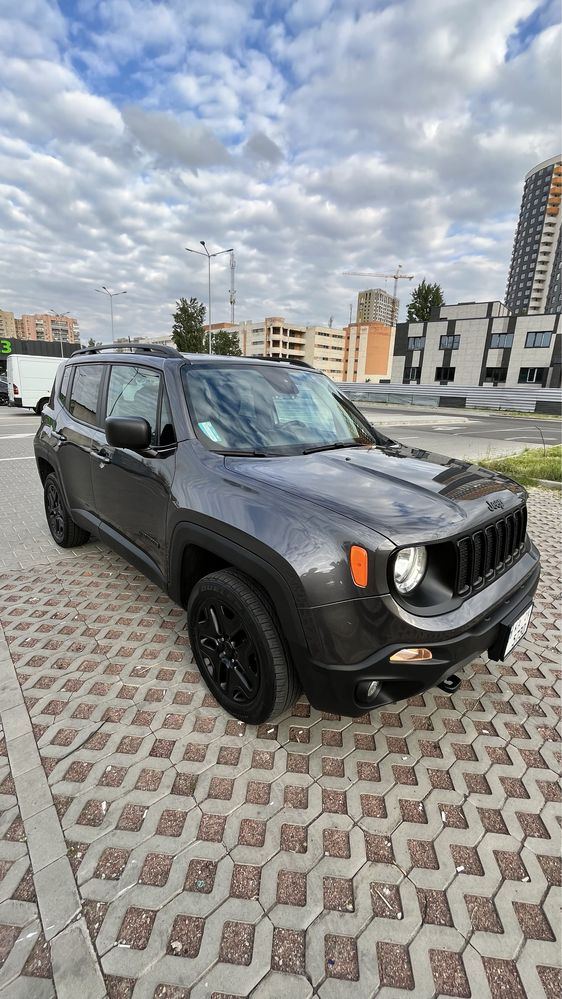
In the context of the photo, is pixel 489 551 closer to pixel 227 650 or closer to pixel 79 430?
pixel 227 650

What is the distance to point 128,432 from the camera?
250 centimetres

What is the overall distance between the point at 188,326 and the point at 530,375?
130 feet

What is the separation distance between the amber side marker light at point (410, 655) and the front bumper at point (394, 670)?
0.05 feet

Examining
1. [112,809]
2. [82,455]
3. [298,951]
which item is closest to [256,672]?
[112,809]

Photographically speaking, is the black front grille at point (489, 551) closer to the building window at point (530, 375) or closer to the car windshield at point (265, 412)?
the car windshield at point (265, 412)

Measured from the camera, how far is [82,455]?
379 cm

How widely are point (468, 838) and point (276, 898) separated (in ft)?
2.67

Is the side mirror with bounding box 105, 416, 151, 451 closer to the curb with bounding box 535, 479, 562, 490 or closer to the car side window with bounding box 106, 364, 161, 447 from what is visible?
the car side window with bounding box 106, 364, 161, 447

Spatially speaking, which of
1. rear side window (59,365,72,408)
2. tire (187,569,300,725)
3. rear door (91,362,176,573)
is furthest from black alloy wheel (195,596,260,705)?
rear side window (59,365,72,408)

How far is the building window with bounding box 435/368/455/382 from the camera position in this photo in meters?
60.7

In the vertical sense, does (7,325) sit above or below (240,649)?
above

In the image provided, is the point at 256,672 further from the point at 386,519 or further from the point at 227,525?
the point at 386,519

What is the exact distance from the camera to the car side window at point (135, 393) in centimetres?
293

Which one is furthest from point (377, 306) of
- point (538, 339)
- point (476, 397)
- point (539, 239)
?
point (476, 397)
